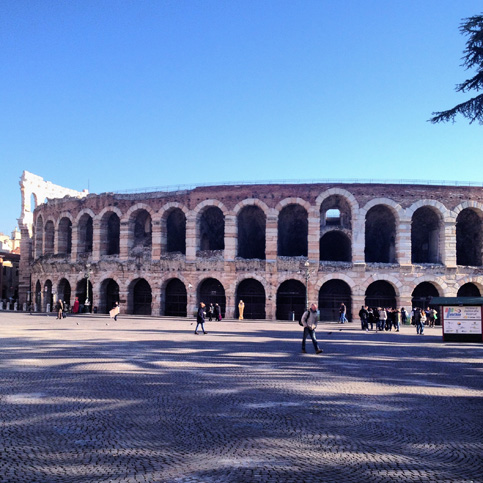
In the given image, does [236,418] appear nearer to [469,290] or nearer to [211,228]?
[469,290]

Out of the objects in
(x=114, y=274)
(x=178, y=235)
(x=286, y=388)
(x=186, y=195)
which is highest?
(x=186, y=195)

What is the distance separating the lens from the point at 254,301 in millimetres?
33812

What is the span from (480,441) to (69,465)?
4731mm

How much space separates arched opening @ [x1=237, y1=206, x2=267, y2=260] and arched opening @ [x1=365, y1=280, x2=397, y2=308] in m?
9.43

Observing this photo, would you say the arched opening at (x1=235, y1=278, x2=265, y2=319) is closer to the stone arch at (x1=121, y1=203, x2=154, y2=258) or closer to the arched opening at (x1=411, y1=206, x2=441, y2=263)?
the stone arch at (x1=121, y1=203, x2=154, y2=258)

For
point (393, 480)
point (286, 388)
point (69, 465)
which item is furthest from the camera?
point (286, 388)

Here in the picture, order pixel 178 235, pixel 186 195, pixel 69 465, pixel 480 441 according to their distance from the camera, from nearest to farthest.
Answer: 1. pixel 69 465
2. pixel 480 441
3. pixel 186 195
4. pixel 178 235

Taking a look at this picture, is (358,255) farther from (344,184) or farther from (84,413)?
(84,413)

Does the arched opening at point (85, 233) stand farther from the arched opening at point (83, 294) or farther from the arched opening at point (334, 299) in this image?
the arched opening at point (334, 299)

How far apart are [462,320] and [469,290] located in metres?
15.5

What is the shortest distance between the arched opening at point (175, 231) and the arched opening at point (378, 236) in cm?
1436

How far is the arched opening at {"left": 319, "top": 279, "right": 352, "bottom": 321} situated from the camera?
109ft

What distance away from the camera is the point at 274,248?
32438 mm

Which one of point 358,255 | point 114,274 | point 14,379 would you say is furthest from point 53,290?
point 14,379
